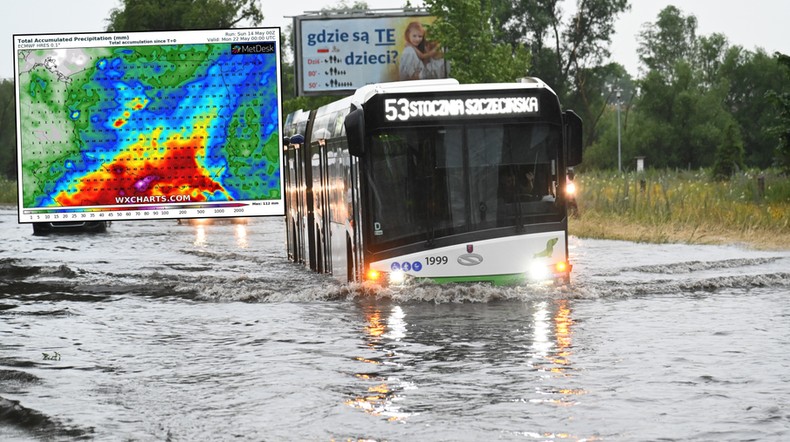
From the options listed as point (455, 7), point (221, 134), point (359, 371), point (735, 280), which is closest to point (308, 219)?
point (735, 280)

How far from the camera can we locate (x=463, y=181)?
19625 mm

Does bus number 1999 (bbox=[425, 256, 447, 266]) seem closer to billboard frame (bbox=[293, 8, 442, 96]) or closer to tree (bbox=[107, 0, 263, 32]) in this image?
billboard frame (bbox=[293, 8, 442, 96])

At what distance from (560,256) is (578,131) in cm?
160

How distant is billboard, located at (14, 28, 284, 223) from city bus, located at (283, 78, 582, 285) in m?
4.23

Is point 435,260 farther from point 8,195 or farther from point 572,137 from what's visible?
point 8,195

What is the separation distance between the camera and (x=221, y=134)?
15477mm

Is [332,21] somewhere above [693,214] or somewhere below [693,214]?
above

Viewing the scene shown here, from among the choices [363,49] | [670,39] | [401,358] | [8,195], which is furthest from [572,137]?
[670,39]

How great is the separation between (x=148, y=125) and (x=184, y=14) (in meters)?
66.9

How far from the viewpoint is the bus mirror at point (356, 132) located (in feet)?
64.0

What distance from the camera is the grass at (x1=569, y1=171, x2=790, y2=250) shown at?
33.3 m

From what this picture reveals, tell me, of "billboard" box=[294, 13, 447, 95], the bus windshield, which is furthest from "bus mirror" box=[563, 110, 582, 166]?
"billboard" box=[294, 13, 447, 95]

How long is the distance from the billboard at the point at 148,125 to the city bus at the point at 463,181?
423cm

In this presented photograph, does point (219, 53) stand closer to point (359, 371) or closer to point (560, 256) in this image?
point (359, 371)
